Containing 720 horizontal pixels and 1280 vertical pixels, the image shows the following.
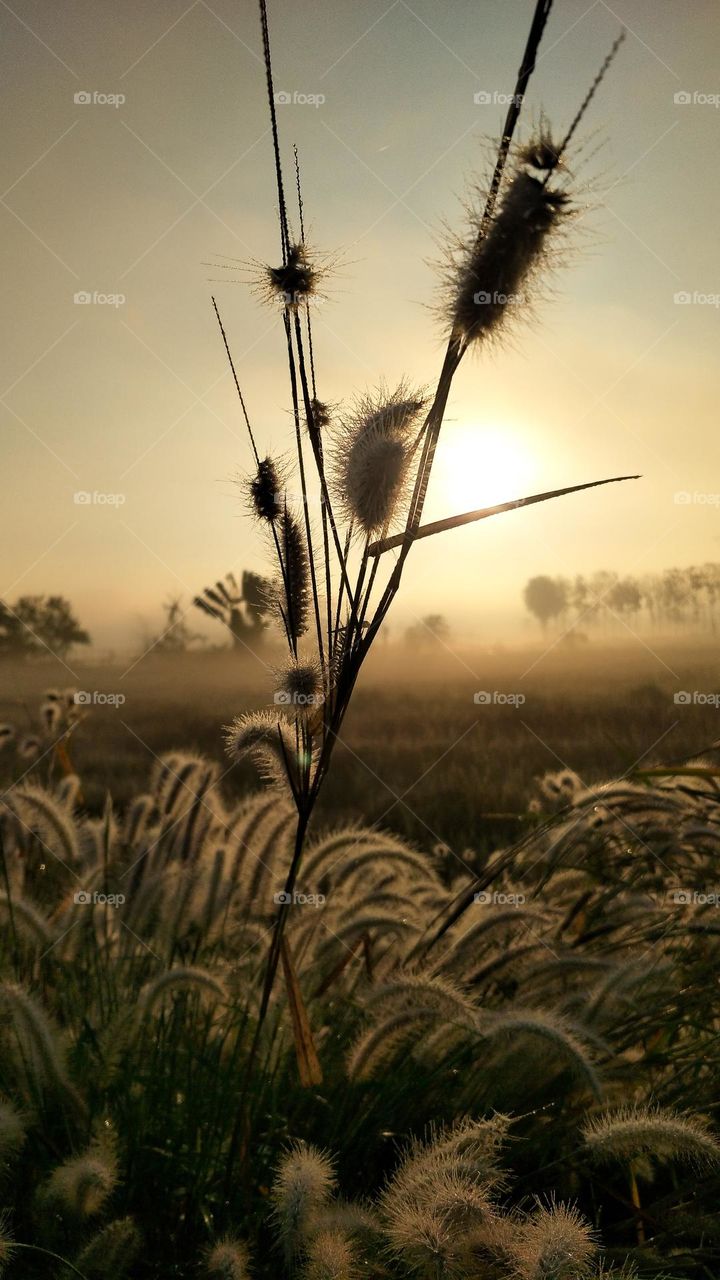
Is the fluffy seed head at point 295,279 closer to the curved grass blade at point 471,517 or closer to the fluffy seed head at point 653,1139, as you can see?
the curved grass blade at point 471,517

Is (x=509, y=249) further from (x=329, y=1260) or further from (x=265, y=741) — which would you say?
(x=329, y=1260)

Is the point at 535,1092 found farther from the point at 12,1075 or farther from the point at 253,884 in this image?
the point at 12,1075

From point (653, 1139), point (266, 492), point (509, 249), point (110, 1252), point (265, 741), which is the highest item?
point (509, 249)

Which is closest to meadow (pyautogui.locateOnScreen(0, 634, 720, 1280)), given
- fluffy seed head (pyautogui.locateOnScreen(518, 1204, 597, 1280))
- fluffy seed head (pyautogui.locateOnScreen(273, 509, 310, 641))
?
fluffy seed head (pyautogui.locateOnScreen(518, 1204, 597, 1280))

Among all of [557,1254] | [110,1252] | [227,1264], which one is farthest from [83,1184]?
[557,1254]

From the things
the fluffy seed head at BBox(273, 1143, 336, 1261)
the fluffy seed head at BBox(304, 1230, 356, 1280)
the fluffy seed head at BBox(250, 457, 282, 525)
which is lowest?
the fluffy seed head at BBox(304, 1230, 356, 1280)

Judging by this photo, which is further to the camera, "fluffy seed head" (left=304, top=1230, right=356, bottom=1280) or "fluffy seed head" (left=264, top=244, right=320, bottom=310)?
"fluffy seed head" (left=264, top=244, right=320, bottom=310)

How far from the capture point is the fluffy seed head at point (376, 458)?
1.13 m

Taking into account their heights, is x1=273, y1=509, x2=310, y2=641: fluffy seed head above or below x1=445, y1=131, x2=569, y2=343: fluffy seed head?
below

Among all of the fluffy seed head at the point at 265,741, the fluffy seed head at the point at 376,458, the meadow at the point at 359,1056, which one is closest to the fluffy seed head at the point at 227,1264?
the meadow at the point at 359,1056

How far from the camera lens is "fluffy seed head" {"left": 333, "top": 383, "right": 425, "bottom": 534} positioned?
1126 mm

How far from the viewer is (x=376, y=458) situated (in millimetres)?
1122

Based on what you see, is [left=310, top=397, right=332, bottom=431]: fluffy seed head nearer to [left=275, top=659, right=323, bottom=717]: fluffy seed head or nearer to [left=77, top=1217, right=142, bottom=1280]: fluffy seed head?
[left=275, top=659, right=323, bottom=717]: fluffy seed head

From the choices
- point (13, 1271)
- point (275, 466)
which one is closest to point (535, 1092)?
point (13, 1271)
